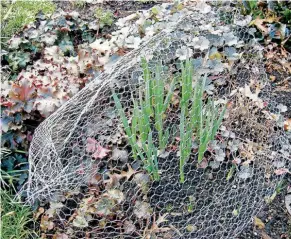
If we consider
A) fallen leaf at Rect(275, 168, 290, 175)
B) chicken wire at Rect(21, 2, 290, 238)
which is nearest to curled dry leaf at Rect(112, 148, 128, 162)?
chicken wire at Rect(21, 2, 290, 238)

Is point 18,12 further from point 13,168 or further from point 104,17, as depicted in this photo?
point 13,168

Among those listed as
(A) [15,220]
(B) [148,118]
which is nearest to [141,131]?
(B) [148,118]

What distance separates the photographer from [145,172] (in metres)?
2.58

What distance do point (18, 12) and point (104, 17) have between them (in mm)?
655

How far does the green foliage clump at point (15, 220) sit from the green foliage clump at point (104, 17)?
1561 millimetres

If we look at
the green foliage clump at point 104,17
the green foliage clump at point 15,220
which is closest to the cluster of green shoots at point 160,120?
the green foliage clump at point 15,220

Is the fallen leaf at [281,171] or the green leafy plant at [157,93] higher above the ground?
the green leafy plant at [157,93]

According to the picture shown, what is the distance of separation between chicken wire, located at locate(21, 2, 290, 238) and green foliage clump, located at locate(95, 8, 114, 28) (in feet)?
2.49

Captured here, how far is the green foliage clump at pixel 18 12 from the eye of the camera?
12.2 ft

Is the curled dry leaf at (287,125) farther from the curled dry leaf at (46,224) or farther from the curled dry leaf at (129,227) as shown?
the curled dry leaf at (46,224)

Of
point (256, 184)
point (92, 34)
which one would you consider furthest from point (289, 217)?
point (92, 34)

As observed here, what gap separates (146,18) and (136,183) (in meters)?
1.36

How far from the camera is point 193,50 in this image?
10.4 ft

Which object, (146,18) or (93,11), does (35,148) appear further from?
(93,11)
